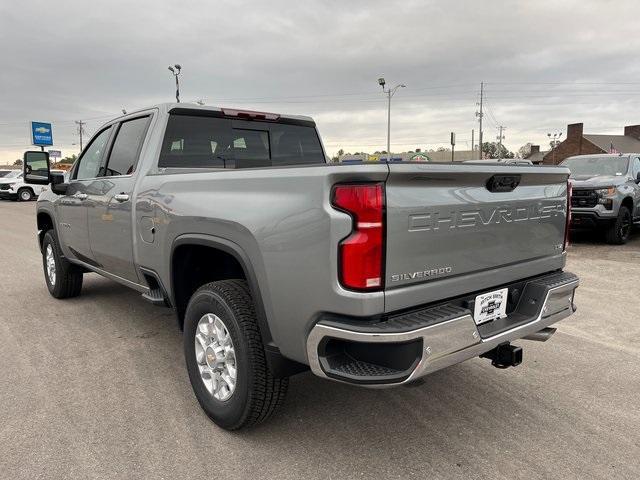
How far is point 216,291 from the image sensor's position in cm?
289

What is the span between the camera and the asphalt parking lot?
2.62 meters

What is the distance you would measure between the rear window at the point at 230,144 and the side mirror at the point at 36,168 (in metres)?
1.98

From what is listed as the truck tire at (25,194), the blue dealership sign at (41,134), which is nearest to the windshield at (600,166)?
the truck tire at (25,194)

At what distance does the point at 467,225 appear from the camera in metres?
2.53

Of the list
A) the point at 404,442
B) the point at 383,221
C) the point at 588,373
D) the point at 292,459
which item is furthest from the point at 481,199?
the point at 588,373

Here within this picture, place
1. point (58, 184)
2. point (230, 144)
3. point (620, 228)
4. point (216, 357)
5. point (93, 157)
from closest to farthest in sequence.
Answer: point (216, 357), point (230, 144), point (93, 157), point (58, 184), point (620, 228)

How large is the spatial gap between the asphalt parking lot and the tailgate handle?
4.58 feet

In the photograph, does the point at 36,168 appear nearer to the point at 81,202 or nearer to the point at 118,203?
the point at 81,202

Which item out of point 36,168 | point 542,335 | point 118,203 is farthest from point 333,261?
point 36,168

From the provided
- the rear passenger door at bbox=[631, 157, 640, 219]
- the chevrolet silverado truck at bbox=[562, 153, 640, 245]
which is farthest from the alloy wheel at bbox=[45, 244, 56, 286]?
the rear passenger door at bbox=[631, 157, 640, 219]

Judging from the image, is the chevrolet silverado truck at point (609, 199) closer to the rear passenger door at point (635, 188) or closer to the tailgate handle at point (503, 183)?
the rear passenger door at point (635, 188)

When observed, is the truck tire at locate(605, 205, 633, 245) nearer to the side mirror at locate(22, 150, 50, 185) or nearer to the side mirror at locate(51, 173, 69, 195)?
the side mirror at locate(51, 173, 69, 195)

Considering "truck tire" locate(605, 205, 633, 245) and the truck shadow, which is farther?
"truck tire" locate(605, 205, 633, 245)

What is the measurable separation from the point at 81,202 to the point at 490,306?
381cm
